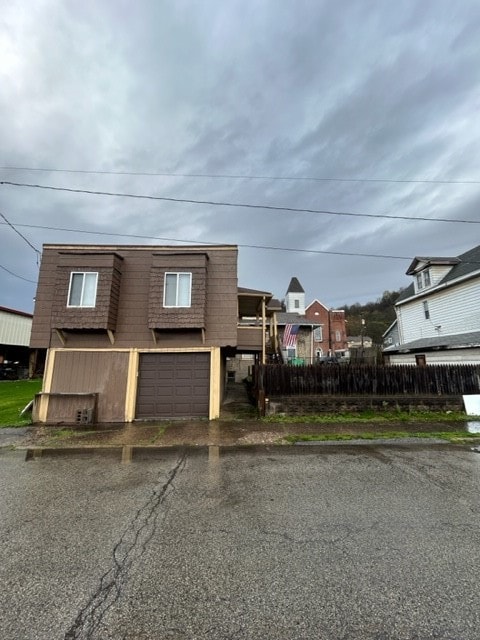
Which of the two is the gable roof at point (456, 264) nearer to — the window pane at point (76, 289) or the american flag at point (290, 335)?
the american flag at point (290, 335)

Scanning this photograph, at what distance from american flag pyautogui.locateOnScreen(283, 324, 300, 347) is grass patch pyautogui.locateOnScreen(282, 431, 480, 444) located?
57.7 ft

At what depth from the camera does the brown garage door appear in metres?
10.9

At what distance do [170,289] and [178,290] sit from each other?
11.5 inches

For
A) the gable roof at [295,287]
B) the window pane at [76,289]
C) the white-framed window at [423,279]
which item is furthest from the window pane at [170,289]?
the gable roof at [295,287]

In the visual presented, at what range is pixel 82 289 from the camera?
1102cm

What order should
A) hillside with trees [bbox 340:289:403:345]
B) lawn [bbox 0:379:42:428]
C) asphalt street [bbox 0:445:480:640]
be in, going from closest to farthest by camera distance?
asphalt street [bbox 0:445:480:640], lawn [bbox 0:379:42:428], hillside with trees [bbox 340:289:403:345]

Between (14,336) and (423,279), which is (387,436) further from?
(14,336)

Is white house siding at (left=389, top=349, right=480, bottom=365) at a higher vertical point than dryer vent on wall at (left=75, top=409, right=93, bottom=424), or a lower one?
higher

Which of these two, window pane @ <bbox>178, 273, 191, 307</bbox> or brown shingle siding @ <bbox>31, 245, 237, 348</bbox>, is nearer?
brown shingle siding @ <bbox>31, 245, 237, 348</bbox>

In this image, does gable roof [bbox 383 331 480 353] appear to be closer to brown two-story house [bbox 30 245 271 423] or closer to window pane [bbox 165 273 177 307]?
brown two-story house [bbox 30 245 271 423]

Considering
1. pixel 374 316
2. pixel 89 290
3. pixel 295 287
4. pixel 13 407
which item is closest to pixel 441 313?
pixel 89 290

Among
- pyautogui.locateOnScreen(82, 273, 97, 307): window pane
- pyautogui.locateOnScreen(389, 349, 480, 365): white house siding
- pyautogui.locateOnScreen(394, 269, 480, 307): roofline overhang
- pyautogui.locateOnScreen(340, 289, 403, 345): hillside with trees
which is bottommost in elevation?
pyautogui.locateOnScreen(389, 349, 480, 365): white house siding

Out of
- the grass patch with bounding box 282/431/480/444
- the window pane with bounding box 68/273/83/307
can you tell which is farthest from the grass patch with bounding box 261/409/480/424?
the window pane with bounding box 68/273/83/307

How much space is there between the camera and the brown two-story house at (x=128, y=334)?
10.7 m
